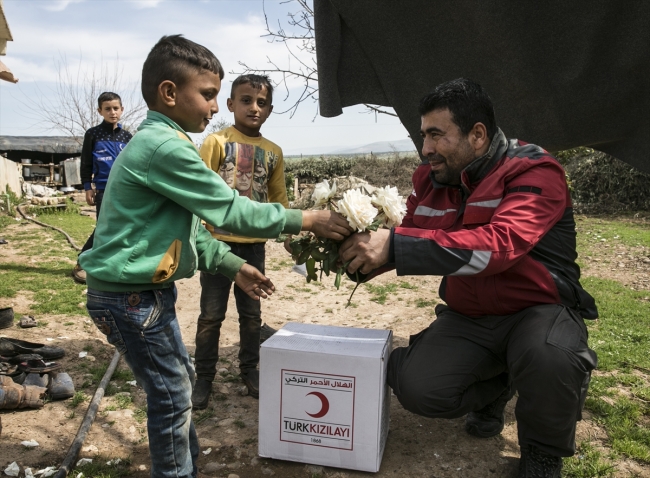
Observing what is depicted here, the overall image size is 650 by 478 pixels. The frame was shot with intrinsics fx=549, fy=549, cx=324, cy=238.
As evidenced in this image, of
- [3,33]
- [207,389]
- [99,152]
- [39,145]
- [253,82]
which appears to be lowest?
[207,389]

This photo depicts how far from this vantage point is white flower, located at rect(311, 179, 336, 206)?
9.55ft

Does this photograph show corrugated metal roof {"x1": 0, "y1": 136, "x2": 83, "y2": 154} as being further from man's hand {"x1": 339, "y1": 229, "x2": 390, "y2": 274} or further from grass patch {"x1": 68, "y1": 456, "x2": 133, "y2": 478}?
man's hand {"x1": 339, "y1": 229, "x2": 390, "y2": 274}

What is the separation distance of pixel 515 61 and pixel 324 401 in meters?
2.28

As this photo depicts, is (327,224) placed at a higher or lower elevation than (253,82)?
lower

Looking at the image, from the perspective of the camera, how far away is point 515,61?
3.30 metres

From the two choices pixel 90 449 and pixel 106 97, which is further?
pixel 106 97

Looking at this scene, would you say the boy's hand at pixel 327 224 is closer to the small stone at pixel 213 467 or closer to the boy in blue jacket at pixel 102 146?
the small stone at pixel 213 467

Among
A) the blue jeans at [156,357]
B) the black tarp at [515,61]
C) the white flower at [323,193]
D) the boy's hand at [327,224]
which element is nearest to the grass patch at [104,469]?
the blue jeans at [156,357]

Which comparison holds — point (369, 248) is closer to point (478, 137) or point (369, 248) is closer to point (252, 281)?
point (252, 281)

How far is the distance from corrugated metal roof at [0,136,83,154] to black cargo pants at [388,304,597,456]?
96.7 ft

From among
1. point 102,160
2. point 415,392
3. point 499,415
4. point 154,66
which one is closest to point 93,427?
point 415,392

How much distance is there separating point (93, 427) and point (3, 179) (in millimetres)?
15548

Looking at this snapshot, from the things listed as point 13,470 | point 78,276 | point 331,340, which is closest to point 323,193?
point 331,340

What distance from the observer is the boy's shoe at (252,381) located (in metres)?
3.84
